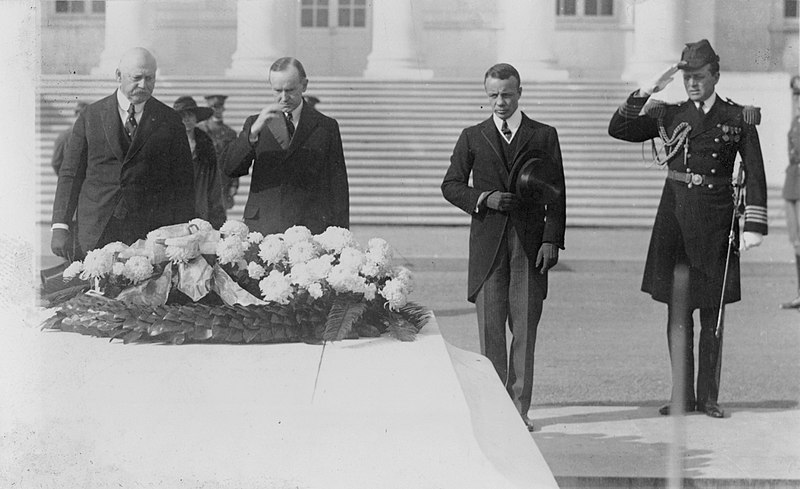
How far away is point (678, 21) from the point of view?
8383 mm

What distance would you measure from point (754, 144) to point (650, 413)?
1375 millimetres

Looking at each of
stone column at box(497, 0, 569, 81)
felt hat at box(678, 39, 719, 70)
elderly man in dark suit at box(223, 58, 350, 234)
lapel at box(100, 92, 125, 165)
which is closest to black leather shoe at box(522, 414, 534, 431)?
elderly man in dark suit at box(223, 58, 350, 234)

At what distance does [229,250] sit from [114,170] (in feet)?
4.05

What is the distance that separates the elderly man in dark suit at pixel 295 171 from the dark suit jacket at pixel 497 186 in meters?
0.53

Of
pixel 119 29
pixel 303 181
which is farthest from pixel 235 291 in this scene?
pixel 119 29

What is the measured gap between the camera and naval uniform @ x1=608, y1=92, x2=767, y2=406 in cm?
537

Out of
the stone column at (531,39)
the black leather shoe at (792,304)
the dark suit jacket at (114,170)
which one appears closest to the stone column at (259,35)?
the stone column at (531,39)

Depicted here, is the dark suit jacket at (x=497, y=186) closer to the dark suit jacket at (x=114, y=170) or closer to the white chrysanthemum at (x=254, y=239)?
the white chrysanthemum at (x=254, y=239)

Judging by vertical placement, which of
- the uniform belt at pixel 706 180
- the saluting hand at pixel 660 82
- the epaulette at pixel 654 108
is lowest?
the uniform belt at pixel 706 180

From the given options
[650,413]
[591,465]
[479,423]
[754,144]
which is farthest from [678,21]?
[479,423]

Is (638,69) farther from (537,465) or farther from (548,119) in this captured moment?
(537,465)

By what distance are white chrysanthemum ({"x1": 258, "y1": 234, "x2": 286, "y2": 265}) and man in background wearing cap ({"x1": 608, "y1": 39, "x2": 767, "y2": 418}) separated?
190 centimetres

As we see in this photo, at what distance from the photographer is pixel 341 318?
396 cm

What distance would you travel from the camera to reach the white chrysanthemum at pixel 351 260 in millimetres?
4090
